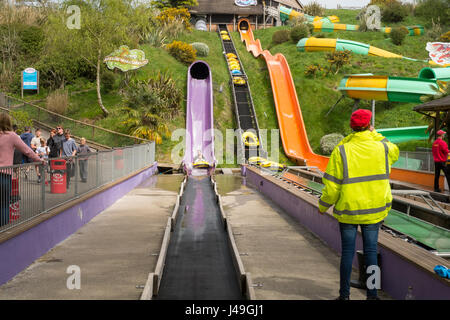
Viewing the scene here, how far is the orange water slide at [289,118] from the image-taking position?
27797 mm

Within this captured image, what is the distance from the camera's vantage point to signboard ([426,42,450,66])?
112 feet

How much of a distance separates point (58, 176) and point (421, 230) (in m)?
6.53

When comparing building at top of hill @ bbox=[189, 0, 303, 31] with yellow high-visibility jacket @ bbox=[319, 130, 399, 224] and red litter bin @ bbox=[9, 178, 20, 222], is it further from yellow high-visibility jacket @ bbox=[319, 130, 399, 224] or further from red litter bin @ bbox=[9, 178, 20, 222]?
yellow high-visibility jacket @ bbox=[319, 130, 399, 224]

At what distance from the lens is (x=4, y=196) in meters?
6.34

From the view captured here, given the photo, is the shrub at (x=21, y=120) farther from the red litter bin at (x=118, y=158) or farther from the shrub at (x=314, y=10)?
the shrub at (x=314, y=10)

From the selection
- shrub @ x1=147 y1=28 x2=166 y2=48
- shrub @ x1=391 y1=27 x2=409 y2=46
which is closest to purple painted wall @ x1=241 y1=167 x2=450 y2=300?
shrub @ x1=147 y1=28 x2=166 y2=48

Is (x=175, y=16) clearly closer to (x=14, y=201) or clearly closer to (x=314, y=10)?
(x=314, y=10)

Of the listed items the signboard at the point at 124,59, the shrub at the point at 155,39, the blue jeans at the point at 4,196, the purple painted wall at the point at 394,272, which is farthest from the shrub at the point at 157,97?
the blue jeans at the point at 4,196

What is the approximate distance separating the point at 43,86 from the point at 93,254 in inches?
1328

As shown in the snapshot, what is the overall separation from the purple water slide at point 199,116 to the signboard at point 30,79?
11.6 metres

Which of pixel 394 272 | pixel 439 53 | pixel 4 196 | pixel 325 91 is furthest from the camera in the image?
pixel 325 91

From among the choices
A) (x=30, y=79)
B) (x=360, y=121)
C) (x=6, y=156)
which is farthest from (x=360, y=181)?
(x=30, y=79)

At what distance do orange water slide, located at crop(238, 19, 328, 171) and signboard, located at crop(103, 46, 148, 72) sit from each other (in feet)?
35.7

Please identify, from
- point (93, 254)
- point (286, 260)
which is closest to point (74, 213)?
point (93, 254)
